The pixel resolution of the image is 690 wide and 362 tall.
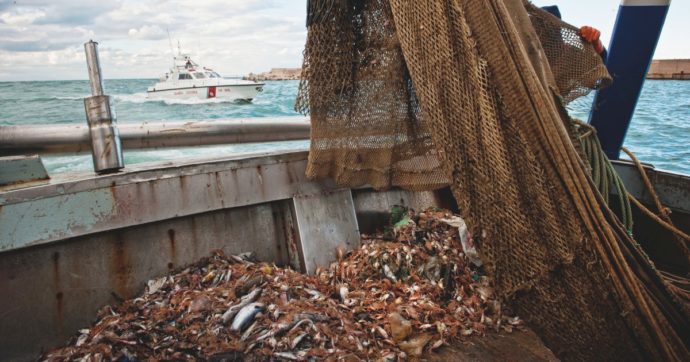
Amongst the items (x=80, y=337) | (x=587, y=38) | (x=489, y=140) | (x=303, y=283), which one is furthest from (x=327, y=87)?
(x=80, y=337)

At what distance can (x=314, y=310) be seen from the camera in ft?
7.84

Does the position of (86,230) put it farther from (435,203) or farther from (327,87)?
(435,203)

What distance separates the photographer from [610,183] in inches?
112

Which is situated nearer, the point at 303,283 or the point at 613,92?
the point at 303,283

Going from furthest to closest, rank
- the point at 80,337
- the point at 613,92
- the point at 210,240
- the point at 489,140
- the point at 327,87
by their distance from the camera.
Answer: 1. the point at 613,92
2. the point at 210,240
3. the point at 327,87
4. the point at 80,337
5. the point at 489,140

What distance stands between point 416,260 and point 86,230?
218 centimetres

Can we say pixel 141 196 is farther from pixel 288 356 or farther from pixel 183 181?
pixel 288 356

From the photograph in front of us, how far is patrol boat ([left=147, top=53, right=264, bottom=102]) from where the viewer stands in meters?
29.7

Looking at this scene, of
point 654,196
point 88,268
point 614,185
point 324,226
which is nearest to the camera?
point 88,268

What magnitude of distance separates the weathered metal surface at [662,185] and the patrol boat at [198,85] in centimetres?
2841

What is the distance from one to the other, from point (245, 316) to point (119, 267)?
91 centimetres

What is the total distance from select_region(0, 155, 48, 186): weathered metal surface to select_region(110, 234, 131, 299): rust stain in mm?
590

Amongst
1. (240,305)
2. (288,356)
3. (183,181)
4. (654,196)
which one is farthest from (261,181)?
(654,196)

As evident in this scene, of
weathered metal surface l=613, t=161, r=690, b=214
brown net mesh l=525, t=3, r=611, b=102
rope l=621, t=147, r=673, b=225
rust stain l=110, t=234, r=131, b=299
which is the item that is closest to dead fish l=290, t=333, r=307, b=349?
rust stain l=110, t=234, r=131, b=299
